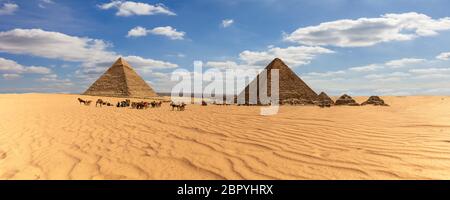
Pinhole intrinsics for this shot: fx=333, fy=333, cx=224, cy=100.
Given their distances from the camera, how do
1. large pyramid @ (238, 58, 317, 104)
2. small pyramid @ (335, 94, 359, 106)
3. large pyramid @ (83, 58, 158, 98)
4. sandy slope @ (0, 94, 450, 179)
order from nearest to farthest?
sandy slope @ (0, 94, 450, 179), large pyramid @ (238, 58, 317, 104), small pyramid @ (335, 94, 359, 106), large pyramid @ (83, 58, 158, 98)

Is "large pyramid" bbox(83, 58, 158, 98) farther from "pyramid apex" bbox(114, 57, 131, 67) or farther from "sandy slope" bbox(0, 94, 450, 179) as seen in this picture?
"sandy slope" bbox(0, 94, 450, 179)

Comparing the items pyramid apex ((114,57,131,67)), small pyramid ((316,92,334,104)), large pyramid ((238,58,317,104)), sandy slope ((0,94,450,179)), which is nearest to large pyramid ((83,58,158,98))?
pyramid apex ((114,57,131,67))

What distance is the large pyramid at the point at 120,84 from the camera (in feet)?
166

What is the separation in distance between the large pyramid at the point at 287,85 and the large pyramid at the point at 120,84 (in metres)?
24.5

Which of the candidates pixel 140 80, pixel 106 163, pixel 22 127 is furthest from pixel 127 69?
pixel 106 163

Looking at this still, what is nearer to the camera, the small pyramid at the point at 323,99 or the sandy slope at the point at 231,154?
the sandy slope at the point at 231,154

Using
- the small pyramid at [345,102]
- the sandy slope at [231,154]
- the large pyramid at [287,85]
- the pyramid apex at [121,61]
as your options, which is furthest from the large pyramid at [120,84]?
the sandy slope at [231,154]

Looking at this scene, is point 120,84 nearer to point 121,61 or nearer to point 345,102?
point 121,61

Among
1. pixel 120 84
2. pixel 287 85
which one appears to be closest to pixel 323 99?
pixel 287 85

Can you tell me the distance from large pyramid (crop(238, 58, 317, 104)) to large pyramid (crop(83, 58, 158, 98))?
24457 millimetres

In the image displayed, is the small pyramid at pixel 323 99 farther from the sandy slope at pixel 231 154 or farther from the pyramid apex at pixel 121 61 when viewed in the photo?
the pyramid apex at pixel 121 61

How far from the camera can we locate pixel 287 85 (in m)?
30.6

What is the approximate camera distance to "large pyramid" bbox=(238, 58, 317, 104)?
2973cm

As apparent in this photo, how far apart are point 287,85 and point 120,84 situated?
29.8 meters
